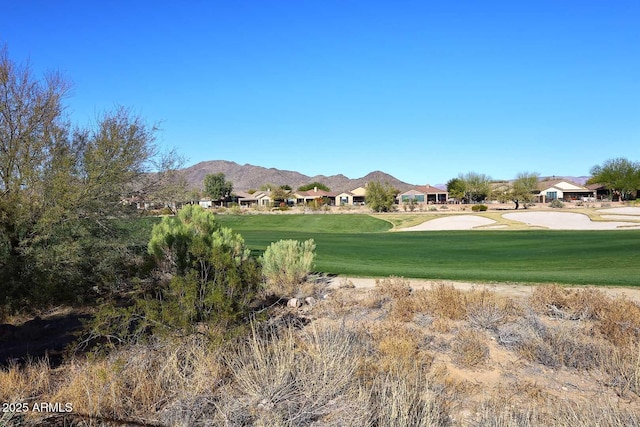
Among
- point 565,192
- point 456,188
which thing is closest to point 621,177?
point 565,192

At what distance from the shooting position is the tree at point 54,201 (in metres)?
9.80

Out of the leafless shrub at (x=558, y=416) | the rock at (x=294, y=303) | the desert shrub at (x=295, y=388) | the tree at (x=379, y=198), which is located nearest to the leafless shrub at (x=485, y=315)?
the leafless shrub at (x=558, y=416)

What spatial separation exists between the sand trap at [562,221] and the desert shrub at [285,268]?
111ft

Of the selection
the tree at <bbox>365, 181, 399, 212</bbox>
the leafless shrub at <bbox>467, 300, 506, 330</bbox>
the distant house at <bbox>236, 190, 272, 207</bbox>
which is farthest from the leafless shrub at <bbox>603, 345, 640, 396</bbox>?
the distant house at <bbox>236, 190, 272, 207</bbox>

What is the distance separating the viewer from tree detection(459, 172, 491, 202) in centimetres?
9481

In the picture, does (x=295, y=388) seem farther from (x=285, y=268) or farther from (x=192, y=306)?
(x=285, y=268)

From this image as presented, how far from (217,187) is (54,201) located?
99.2m

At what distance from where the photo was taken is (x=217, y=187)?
352ft

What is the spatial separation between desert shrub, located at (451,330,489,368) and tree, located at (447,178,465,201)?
314 ft

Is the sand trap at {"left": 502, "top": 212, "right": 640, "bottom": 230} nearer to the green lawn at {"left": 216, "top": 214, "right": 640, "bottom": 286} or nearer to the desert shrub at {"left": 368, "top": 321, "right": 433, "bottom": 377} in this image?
the green lawn at {"left": 216, "top": 214, "right": 640, "bottom": 286}

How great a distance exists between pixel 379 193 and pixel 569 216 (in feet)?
88.3

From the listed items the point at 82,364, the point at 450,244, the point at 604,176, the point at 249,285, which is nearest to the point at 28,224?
the point at 82,364

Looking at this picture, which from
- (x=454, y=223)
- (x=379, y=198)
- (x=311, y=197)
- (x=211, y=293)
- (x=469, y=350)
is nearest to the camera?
(x=211, y=293)

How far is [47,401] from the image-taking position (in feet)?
17.7
